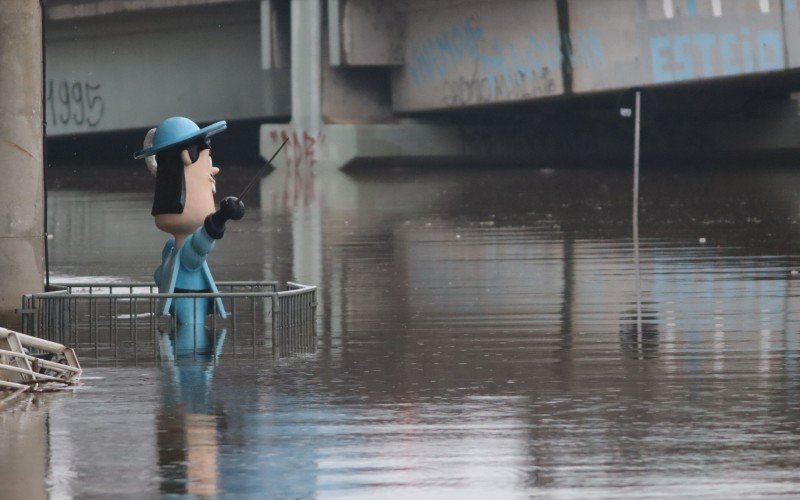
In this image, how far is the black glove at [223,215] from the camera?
11.5m

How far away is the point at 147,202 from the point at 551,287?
59.3 feet

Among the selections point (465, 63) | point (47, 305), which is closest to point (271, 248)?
point (47, 305)

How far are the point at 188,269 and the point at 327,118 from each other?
35.4m

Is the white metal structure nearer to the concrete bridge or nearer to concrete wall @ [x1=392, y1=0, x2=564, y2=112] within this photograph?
the concrete bridge

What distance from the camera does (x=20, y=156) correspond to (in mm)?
12438

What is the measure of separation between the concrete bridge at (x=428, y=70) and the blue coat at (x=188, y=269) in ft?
85.0

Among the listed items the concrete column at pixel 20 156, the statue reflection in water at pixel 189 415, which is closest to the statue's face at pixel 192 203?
the statue reflection in water at pixel 189 415

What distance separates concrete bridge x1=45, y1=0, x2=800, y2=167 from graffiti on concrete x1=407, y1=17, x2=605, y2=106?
4cm

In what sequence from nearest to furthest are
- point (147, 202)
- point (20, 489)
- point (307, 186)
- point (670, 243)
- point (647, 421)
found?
point (20, 489) < point (647, 421) < point (670, 243) < point (147, 202) < point (307, 186)

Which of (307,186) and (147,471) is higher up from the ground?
(307,186)

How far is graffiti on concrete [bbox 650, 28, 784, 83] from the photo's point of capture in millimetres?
36875

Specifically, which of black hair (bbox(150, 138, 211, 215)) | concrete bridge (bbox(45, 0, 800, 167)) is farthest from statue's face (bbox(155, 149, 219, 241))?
concrete bridge (bbox(45, 0, 800, 167))

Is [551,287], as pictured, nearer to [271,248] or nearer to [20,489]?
[271,248]

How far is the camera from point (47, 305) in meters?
11.8
